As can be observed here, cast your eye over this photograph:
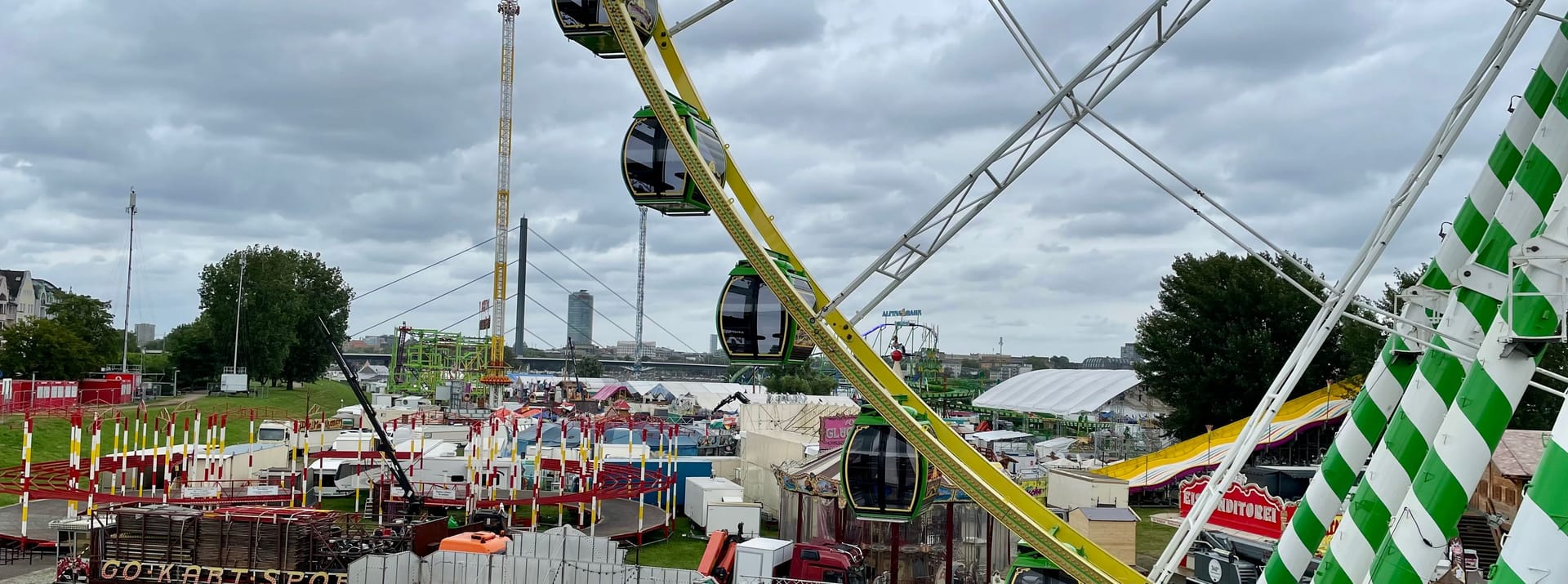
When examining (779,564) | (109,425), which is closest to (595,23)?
(779,564)

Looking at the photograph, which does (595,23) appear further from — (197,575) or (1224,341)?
(1224,341)

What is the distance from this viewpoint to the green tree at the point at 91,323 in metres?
64.0

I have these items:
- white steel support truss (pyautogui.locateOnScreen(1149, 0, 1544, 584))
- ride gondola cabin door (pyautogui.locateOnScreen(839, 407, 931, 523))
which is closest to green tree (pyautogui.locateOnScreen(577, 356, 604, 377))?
ride gondola cabin door (pyautogui.locateOnScreen(839, 407, 931, 523))

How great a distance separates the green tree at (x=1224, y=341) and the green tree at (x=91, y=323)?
188ft

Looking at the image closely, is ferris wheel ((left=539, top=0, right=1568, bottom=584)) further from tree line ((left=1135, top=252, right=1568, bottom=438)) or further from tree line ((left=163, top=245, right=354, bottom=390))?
tree line ((left=163, top=245, right=354, bottom=390))

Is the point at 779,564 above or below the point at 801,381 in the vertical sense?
below

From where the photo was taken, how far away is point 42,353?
192 feet

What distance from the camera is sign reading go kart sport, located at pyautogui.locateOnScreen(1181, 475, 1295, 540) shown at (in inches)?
750

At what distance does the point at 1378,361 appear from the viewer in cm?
739

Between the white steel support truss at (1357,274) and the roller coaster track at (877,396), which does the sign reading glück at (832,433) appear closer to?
the roller coaster track at (877,396)

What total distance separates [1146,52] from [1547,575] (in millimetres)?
4767

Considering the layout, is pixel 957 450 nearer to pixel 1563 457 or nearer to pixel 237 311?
pixel 1563 457

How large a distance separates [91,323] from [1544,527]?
77.8 metres

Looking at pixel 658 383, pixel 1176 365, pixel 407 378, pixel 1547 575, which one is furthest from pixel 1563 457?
pixel 407 378
